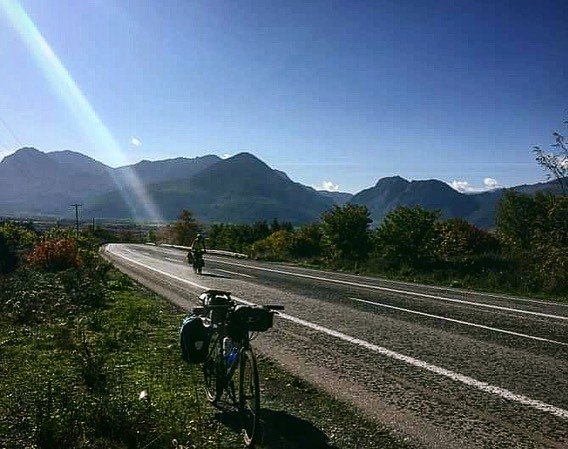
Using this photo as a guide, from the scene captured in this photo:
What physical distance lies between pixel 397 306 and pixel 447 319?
2.00 meters

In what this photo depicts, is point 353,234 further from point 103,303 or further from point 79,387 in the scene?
point 79,387

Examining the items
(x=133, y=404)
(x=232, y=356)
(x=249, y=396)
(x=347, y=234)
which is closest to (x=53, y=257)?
(x=347, y=234)

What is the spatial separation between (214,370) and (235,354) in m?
0.74

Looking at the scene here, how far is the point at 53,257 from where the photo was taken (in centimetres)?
2361

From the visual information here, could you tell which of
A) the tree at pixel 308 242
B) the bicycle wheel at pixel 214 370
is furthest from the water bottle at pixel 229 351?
the tree at pixel 308 242

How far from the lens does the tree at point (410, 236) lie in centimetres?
2427

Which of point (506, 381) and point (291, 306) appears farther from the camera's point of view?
point (291, 306)

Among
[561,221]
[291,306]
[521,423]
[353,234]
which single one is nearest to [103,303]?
[291,306]

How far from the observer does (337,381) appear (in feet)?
21.3

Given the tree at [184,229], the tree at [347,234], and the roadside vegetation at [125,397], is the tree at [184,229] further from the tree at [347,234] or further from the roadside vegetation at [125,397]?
the roadside vegetation at [125,397]

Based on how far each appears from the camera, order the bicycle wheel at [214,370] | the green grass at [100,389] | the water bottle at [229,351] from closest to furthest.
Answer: the green grass at [100,389], the water bottle at [229,351], the bicycle wheel at [214,370]

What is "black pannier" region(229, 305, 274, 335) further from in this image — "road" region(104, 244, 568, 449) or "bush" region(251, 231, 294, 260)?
"bush" region(251, 231, 294, 260)

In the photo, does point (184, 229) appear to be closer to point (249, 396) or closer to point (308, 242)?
point (308, 242)

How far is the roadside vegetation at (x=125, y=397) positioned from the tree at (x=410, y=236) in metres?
15.8
